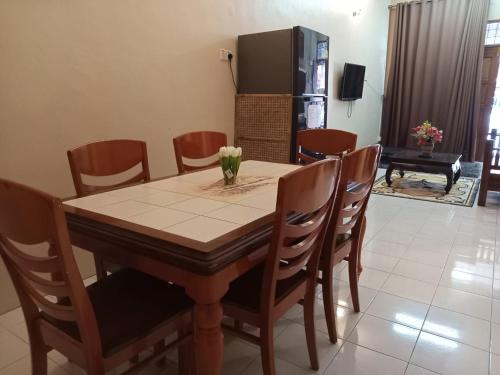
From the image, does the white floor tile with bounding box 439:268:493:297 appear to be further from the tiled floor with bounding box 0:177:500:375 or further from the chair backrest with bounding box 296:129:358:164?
the chair backrest with bounding box 296:129:358:164

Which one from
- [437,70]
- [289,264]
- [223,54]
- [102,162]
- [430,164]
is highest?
Result: [437,70]

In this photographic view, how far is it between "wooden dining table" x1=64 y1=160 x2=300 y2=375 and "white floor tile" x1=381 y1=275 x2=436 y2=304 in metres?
1.23

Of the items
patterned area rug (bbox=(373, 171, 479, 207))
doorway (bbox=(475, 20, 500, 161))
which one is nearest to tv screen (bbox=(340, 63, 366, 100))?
patterned area rug (bbox=(373, 171, 479, 207))

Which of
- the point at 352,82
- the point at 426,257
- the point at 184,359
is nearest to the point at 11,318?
the point at 184,359

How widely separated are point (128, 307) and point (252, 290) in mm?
441

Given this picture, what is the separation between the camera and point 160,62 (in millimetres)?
2711

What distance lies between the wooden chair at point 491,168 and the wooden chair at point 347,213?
2707 millimetres

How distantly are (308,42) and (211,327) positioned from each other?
2673 mm

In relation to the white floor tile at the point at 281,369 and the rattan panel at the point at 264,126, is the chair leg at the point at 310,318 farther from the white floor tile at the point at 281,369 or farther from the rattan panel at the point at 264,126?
the rattan panel at the point at 264,126

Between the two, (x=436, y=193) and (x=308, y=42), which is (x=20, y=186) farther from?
(x=436, y=193)

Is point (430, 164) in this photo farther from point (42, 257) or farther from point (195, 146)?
point (42, 257)

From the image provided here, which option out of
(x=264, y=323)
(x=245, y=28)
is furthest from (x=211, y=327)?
(x=245, y=28)

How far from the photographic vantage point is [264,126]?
10.8ft

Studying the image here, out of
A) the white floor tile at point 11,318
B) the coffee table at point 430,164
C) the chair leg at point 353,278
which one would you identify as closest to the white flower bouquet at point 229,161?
the chair leg at point 353,278
